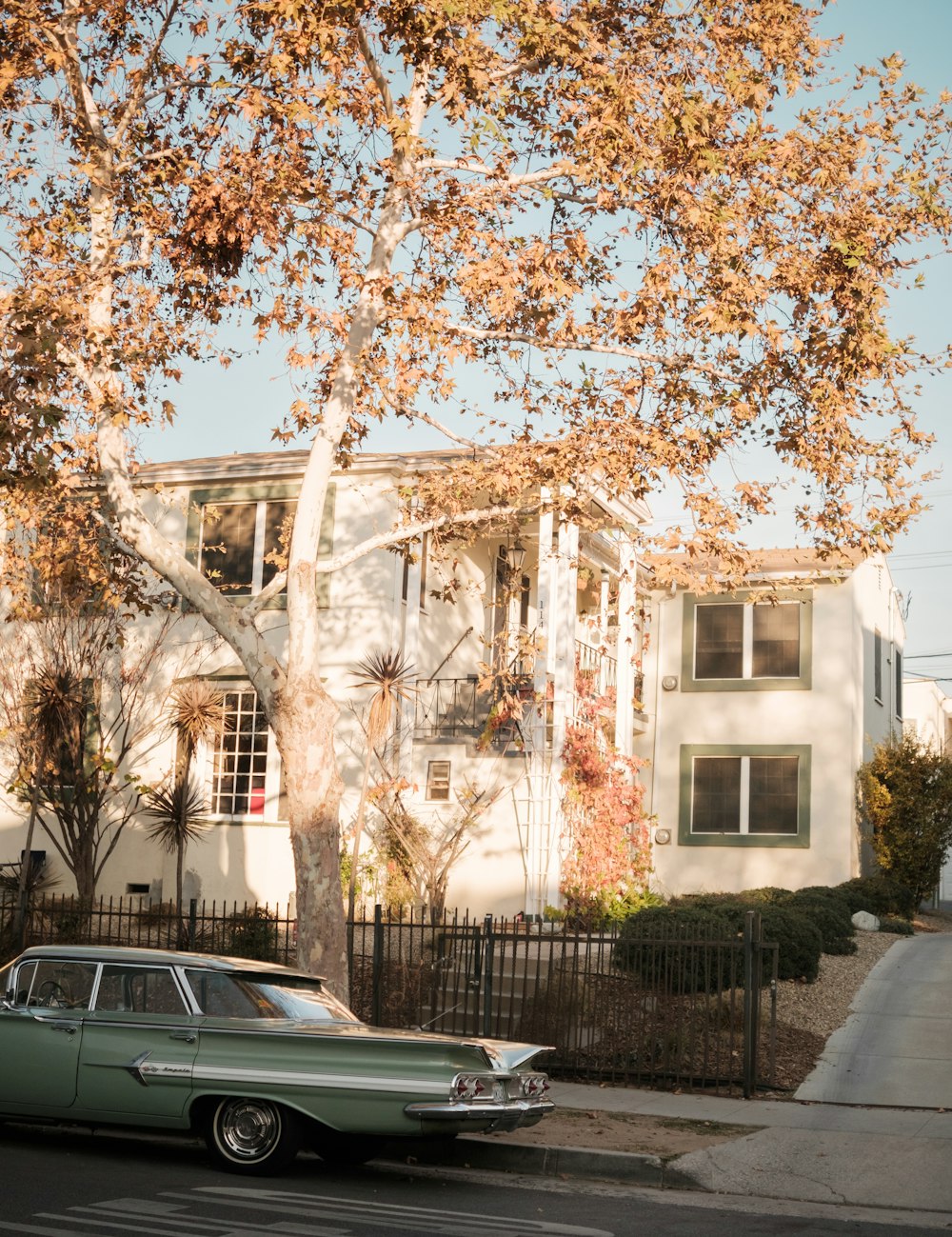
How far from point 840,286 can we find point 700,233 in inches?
49.7

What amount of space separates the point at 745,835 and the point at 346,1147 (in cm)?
1655

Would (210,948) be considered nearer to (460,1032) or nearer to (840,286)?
(460,1032)

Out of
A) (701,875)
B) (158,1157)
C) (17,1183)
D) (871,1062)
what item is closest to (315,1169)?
(158,1157)

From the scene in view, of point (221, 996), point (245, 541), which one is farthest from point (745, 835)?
point (221, 996)

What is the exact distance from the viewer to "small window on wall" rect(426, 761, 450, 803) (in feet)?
65.6

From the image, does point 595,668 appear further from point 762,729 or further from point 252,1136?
point 252,1136

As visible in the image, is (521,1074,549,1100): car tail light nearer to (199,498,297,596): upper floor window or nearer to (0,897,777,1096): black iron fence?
(0,897,777,1096): black iron fence

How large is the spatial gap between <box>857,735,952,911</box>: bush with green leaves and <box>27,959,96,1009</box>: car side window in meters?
17.2

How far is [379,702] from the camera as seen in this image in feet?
61.8

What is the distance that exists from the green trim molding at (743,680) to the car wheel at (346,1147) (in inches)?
621

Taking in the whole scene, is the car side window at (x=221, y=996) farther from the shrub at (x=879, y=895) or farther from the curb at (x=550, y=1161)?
the shrub at (x=879, y=895)

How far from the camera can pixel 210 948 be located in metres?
15.7

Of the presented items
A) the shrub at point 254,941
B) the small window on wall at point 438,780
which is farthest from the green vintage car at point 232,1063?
the small window on wall at point 438,780

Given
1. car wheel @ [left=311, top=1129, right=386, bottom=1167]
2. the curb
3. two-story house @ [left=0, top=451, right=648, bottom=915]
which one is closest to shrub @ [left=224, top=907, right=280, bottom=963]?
two-story house @ [left=0, top=451, right=648, bottom=915]
